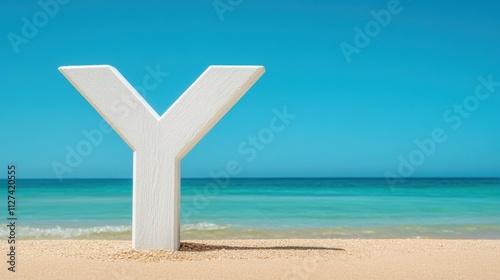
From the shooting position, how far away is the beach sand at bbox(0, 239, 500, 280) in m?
5.20

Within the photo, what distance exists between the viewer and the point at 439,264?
5816 millimetres

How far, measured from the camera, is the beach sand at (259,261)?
205 inches

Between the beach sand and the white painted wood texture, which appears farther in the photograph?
the white painted wood texture

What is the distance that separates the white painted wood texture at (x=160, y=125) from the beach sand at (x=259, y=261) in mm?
399

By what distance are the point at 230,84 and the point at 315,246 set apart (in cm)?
262

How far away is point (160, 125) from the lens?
654 centimetres

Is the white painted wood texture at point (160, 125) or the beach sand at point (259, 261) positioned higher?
the white painted wood texture at point (160, 125)

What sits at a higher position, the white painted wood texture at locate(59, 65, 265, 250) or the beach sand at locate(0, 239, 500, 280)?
the white painted wood texture at locate(59, 65, 265, 250)

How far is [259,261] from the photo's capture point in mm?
5914

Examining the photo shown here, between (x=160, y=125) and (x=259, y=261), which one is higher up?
(x=160, y=125)

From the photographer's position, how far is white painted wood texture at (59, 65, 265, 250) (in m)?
6.46

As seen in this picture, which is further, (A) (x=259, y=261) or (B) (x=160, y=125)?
(B) (x=160, y=125)

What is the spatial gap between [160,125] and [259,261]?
2.05 meters

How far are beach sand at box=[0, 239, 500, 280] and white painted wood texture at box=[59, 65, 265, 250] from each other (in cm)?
40
